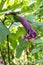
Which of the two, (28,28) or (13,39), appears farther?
(13,39)

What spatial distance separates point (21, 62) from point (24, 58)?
6cm

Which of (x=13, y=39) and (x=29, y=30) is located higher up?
(x=29, y=30)

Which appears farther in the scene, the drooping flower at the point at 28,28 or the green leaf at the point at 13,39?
the green leaf at the point at 13,39

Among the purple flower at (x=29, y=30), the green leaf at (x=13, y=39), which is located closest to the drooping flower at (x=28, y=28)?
the purple flower at (x=29, y=30)

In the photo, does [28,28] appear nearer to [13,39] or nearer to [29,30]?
[29,30]

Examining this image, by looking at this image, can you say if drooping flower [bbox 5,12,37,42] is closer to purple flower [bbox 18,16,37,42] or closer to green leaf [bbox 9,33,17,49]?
purple flower [bbox 18,16,37,42]

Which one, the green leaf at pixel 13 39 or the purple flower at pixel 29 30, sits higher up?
the purple flower at pixel 29 30

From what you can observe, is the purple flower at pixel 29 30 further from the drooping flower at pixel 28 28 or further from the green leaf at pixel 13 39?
the green leaf at pixel 13 39

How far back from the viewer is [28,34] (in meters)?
0.67

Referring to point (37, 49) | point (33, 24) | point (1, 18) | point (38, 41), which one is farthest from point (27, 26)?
point (37, 49)

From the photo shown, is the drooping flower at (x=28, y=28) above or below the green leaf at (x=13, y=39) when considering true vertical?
above

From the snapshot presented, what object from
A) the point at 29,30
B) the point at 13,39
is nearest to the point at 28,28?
the point at 29,30

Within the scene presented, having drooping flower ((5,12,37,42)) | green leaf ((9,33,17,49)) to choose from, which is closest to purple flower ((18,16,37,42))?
drooping flower ((5,12,37,42))

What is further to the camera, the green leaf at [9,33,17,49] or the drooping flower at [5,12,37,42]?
the green leaf at [9,33,17,49]
